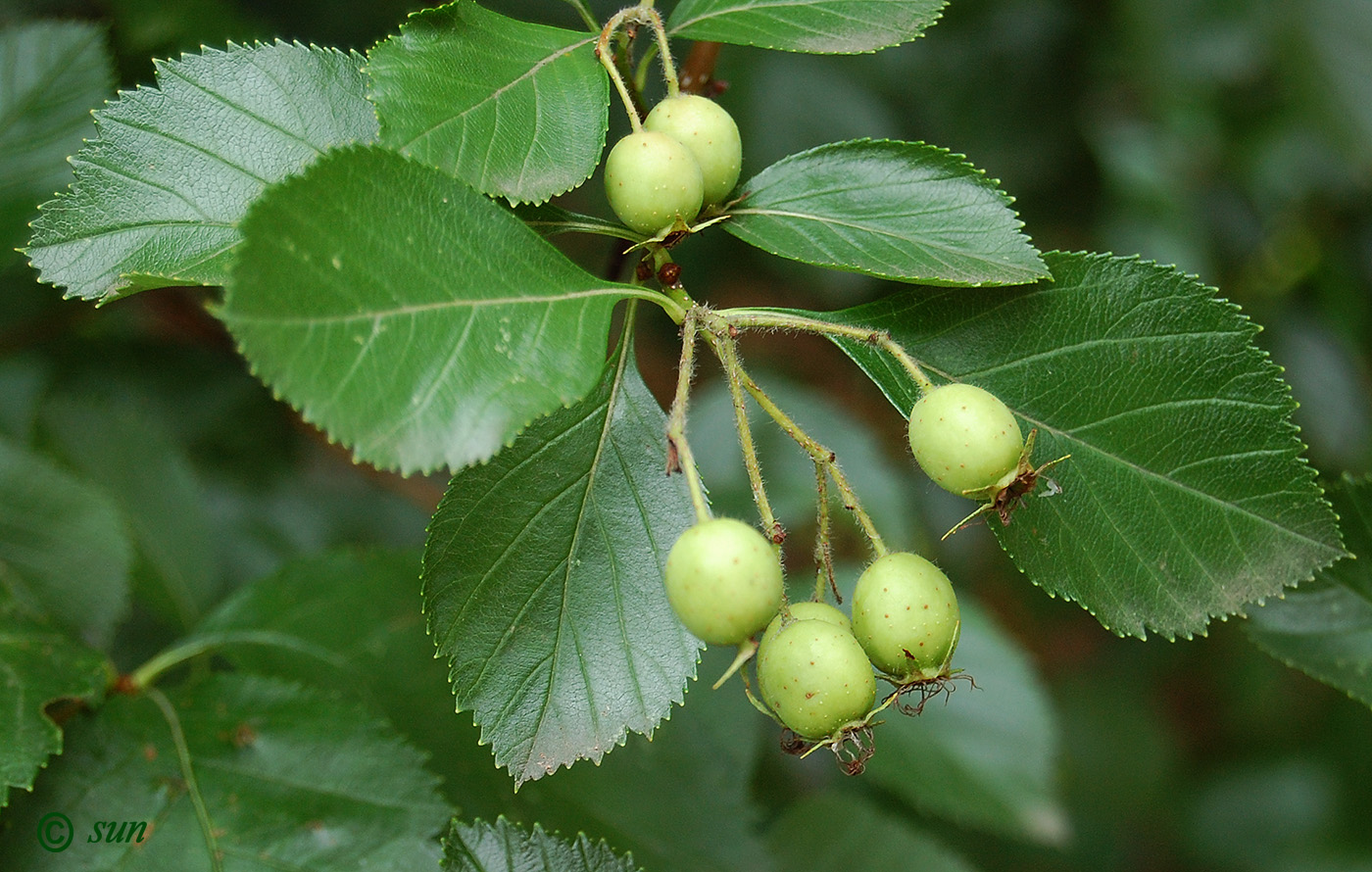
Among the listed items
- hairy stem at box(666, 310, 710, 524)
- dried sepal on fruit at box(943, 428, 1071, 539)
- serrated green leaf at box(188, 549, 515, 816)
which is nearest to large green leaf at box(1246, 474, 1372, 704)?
dried sepal on fruit at box(943, 428, 1071, 539)

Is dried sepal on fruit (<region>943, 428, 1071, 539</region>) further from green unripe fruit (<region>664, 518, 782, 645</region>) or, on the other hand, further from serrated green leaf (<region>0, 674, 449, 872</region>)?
serrated green leaf (<region>0, 674, 449, 872</region>)

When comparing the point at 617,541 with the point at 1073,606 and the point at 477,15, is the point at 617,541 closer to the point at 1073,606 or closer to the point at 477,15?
the point at 477,15

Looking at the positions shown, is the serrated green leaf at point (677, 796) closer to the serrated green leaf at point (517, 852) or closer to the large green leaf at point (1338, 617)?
the serrated green leaf at point (517, 852)

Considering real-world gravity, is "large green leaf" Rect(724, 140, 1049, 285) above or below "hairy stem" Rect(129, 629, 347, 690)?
above

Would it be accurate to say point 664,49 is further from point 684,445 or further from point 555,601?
point 555,601

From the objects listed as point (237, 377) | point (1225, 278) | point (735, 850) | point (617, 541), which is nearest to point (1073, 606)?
point (1225, 278)

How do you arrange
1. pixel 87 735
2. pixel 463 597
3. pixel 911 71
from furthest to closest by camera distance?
pixel 911 71
pixel 87 735
pixel 463 597

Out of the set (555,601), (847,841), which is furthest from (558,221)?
(847,841)
